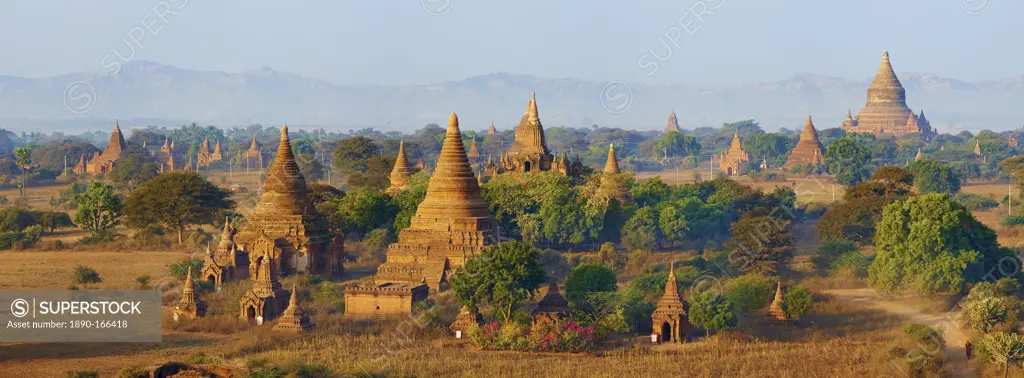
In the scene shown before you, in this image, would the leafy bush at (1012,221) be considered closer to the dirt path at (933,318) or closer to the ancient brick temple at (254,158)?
the dirt path at (933,318)

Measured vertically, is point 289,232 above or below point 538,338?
above

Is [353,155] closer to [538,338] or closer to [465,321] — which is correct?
[465,321]

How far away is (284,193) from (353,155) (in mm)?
51947

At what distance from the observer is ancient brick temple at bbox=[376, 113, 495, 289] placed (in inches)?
2203

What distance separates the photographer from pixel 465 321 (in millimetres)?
46812

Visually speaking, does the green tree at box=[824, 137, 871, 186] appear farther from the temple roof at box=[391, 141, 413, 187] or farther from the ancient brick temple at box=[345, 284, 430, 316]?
the ancient brick temple at box=[345, 284, 430, 316]

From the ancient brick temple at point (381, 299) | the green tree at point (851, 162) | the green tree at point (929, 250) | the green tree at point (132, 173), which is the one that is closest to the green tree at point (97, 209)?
the ancient brick temple at point (381, 299)

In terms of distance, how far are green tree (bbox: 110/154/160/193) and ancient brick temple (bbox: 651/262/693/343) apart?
250 ft

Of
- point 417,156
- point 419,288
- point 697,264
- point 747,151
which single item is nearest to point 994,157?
point 747,151

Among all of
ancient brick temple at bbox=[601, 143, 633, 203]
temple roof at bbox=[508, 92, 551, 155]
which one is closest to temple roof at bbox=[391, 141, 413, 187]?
temple roof at bbox=[508, 92, 551, 155]

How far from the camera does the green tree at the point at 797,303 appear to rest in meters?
48.6

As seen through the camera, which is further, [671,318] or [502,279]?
[502,279]

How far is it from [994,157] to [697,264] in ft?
369

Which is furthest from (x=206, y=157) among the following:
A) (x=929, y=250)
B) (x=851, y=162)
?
(x=929, y=250)
